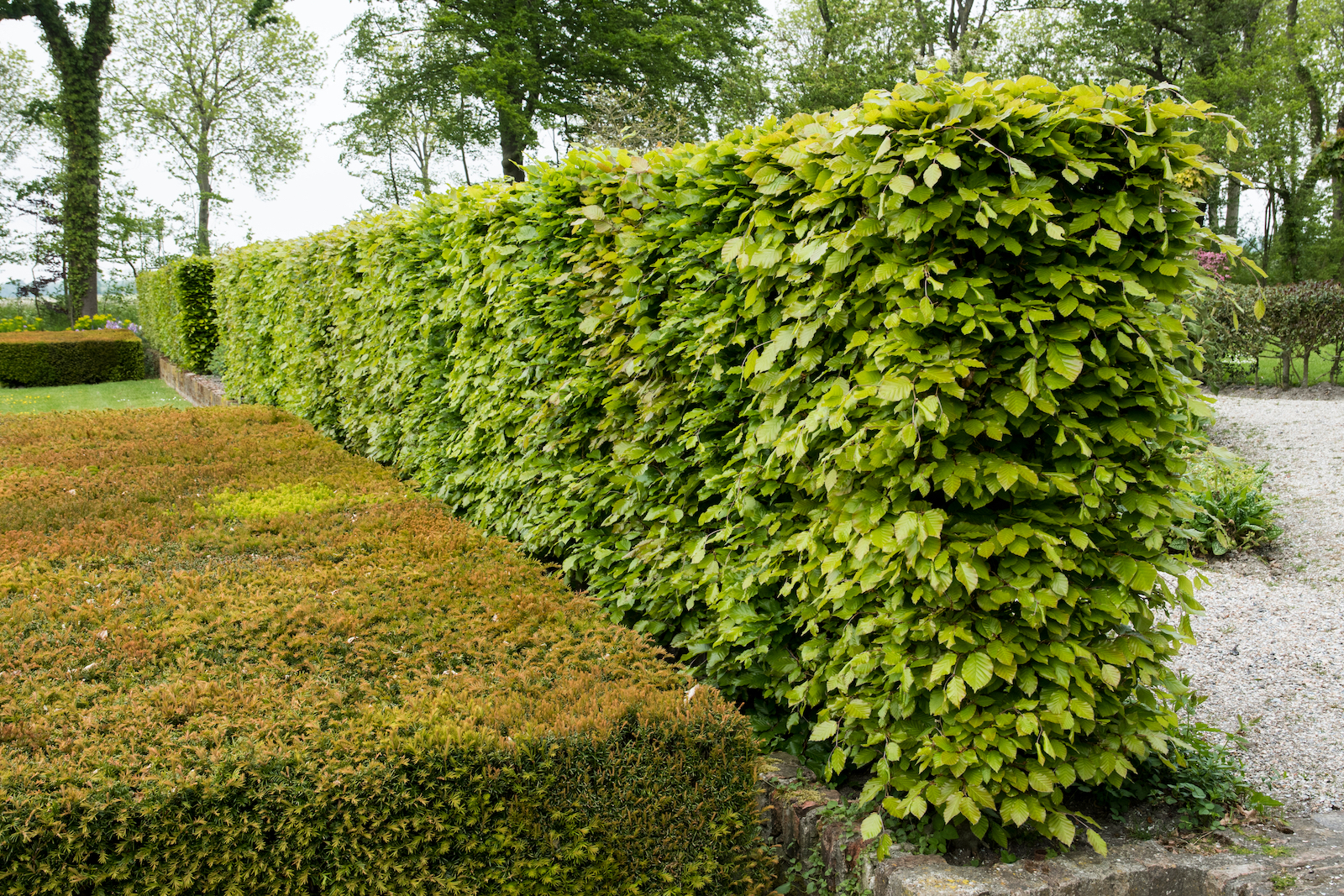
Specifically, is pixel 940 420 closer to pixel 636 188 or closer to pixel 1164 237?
pixel 1164 237

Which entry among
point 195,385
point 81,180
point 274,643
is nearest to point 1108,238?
point 274,643

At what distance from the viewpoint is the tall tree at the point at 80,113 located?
79.7 ft

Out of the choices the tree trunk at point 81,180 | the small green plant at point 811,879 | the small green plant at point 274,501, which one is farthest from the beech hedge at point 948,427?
the tree trunk at point 81,180

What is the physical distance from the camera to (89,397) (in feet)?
50.6

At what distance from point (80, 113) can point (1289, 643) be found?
31296mm

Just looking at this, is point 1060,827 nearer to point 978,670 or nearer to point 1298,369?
point 978,670

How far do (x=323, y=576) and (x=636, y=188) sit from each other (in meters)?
2.21

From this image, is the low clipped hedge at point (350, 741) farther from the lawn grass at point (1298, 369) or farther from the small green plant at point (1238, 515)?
the lawn grass at point (1298, 369)

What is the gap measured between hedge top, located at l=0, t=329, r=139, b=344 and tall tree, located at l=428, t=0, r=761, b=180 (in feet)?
39.0

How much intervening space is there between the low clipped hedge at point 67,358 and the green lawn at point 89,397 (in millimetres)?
364

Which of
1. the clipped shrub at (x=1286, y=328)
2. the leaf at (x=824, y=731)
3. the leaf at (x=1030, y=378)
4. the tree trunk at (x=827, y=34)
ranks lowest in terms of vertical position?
the leaf at (x=824, y=731)

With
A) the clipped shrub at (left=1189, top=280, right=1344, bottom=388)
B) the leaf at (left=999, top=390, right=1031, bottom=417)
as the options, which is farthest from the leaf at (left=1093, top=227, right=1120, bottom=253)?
the clipped shrub at (left=1189, top=280, right=1344, bottom=388)

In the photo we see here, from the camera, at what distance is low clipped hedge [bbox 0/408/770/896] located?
81.8 inches

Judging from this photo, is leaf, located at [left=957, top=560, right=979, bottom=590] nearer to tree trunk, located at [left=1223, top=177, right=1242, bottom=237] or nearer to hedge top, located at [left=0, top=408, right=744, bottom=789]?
hedge top, located at [left=0, top=408, right=744, bottom=789]
